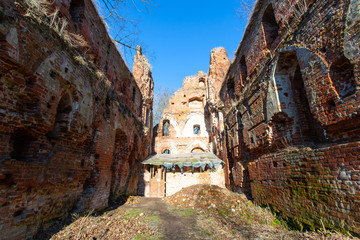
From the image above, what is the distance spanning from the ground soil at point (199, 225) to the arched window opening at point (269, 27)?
5886mm

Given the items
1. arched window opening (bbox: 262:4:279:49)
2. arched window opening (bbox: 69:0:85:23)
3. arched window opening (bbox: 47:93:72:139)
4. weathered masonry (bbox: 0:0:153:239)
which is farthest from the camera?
arched window opening (bbox: 262:4:279:49)

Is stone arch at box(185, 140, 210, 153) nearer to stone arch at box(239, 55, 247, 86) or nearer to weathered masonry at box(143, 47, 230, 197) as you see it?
weathered masonry at box(143, 47, 230, 197)

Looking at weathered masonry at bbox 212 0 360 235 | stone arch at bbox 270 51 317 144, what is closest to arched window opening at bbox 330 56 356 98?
weathered masonry at bbox 212 0 360 235

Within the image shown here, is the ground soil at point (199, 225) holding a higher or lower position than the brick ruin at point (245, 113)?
lower

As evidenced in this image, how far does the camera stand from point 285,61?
534cm

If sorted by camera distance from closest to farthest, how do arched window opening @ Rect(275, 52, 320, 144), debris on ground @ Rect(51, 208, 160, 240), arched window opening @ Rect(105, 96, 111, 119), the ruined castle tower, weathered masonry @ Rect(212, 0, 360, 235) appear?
weathered masonry @ Rect(212, 0, 360, 235) → debris on ground @ Rect(51, 208, 160, 240) → arched window opening @ Rect(275, 52, 320, 144) → arched window opening @ Rect(105, 96, 111, 119) → the ruined castle tower

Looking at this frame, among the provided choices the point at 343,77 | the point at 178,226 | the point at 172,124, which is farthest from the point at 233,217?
the point at 172,124

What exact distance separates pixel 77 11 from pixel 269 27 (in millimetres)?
6971

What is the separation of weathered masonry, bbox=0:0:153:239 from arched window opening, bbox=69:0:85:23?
31mm

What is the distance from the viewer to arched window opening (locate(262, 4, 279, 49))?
6492mm

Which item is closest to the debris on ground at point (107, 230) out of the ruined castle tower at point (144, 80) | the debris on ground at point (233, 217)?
the debris on ground at point (233, 217)

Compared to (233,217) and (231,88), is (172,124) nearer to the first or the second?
(231,88)

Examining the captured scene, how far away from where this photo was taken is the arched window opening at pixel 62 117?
4562mm

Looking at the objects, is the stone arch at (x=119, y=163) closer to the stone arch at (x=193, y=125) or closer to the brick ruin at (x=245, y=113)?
the brick ruin at (x=245, y=113)
